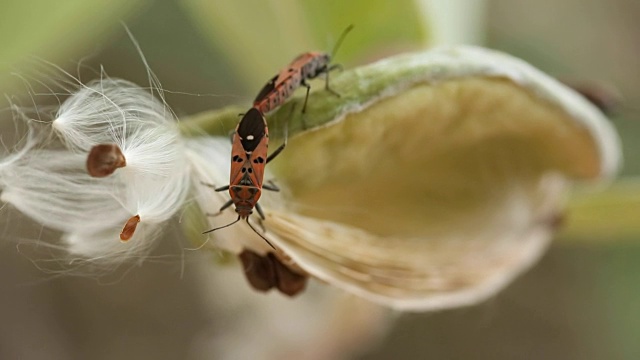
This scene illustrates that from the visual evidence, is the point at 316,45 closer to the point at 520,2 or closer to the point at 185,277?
the point at 185,277

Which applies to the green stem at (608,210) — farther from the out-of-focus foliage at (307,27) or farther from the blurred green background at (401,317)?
the out-of-focus foliage at (307,27)

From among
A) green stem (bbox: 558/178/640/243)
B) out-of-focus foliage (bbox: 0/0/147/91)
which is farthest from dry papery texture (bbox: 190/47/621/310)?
out-of-focus foliage (bbox: 0/0/147/91)

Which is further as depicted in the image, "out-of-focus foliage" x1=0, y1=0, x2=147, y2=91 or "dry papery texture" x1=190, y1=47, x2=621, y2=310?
"out-of-focus foliage" x1=0, y1=0, x2=147, y2=91

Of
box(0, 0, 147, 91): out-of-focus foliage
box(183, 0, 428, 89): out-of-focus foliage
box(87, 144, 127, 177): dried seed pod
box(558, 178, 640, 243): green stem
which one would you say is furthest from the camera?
box(558, 178, 640, 243): green stem

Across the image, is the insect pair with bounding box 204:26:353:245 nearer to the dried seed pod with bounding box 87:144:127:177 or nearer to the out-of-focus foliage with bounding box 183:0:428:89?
the dried seed pod with bounding box 87:144:127:177

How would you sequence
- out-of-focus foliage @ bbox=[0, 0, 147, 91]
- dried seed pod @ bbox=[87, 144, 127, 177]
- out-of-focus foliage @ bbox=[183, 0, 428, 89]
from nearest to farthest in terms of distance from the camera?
dried seed pod @ bbox=[87, 144, 127, 177] → out-of-focus foliage @ bbox=[0, 0, 147, 91] → out-of-focus foliage @ bbox=[183, 0, 428, 89]

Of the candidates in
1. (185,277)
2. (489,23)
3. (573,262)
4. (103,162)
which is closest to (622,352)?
(573,262)

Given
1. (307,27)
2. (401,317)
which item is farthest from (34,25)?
(401,317)

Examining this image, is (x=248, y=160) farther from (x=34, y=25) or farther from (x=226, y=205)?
(x=34, y=25)
